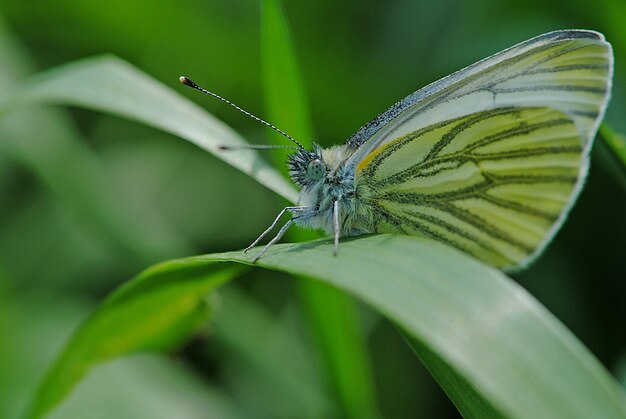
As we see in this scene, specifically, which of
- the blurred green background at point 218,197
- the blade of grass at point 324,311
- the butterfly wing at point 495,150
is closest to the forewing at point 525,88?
the butterfly wing at point 495,150

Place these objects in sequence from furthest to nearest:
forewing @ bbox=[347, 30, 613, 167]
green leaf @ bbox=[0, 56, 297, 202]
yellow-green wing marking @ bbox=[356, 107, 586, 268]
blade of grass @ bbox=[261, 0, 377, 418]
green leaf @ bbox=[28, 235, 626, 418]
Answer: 1. blade of grass @ bbox=[261, 0, 377, 418]
2. green leaf @ bbox=[0, 56, 297, 202]
3. yellow-green wing marking @ bbox=[356, 107, 586, 268]
4. forewing @ bbox=[347, 30, 613, 167]
5. green leaf @ bbox=[28, 235, 626, 418]

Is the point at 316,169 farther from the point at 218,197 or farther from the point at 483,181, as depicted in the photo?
the point at 218,197

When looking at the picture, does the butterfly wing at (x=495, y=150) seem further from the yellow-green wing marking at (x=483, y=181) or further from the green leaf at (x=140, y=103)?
the green leaf at (x=140, y=103)

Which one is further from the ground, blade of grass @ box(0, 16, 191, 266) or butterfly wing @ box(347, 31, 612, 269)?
blade of grass @ box(0, 16, 191, 266)

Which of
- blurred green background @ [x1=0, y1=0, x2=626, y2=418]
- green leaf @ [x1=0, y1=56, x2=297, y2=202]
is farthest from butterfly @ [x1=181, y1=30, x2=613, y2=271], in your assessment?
blurred green background @ [x1=0, y1=0, x2=626, y2=418]

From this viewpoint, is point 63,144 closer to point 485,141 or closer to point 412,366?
point 412,366

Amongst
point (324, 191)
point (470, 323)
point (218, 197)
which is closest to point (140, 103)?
point (324, 191)

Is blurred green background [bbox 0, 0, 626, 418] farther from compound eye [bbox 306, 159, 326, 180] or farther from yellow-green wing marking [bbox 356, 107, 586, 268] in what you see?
compound eye [bbox 306, 159, 326, 180]

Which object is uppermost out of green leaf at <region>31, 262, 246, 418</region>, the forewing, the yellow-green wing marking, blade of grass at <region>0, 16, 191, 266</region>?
blade of grass at <region>0, 16, 191, 266</region>

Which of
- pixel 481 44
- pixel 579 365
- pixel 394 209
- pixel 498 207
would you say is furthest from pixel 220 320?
pixel 579 365
